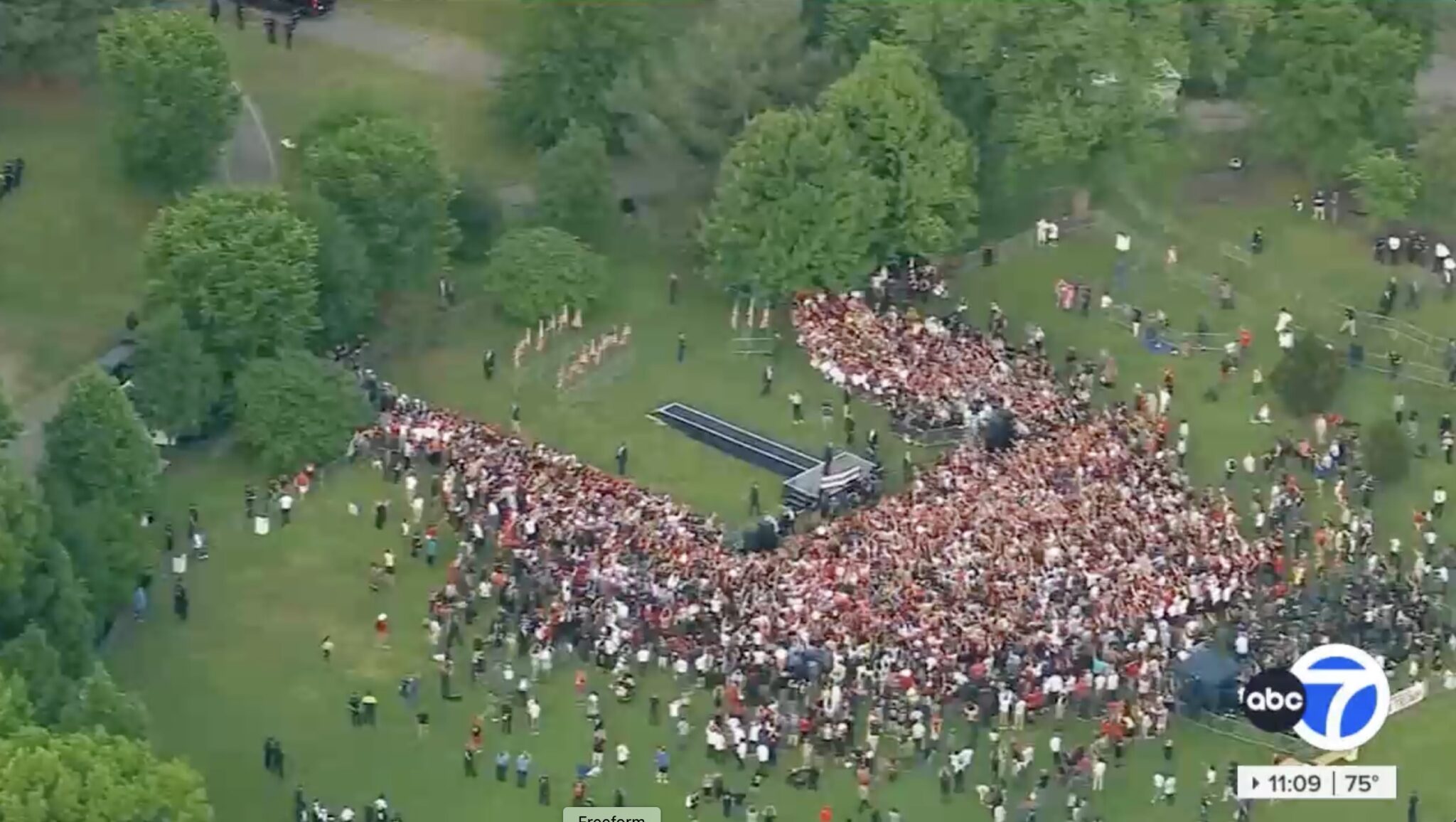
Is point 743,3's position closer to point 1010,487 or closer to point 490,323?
point 490,323

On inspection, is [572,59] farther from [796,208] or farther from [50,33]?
[50,33]

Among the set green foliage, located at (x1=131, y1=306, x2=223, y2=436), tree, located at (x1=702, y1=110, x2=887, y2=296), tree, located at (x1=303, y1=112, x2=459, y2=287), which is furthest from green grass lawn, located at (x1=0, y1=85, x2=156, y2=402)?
tree, located at (x1=702, y1=110, x2=887, y2=296)

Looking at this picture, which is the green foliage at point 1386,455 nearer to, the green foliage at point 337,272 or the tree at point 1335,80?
the tree at point 1335,80

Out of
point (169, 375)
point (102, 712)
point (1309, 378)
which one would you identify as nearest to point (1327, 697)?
point (1309, 378)

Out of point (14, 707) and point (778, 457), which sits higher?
point (14, 707)

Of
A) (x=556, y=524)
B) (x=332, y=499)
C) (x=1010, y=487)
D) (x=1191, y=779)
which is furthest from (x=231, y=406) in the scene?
(x=1191, y=779)

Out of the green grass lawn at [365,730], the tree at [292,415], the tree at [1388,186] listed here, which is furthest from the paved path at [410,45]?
the green grass lawn at [365,730]

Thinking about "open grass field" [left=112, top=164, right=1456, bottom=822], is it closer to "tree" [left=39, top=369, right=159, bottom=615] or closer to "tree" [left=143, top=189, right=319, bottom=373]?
"tree" [left=39, top=369, right=159, bottom=615]
